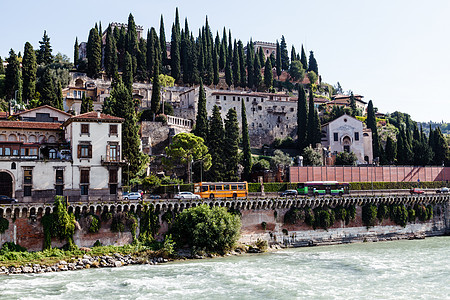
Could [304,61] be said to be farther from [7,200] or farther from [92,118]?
[7,200]

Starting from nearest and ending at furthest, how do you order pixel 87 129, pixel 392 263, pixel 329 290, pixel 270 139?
pixel 329 290
pixel 392 263
pixel 87 129
pixel 270 139

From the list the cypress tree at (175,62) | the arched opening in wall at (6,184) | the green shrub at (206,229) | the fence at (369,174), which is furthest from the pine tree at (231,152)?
the cypress tree at (175,62)

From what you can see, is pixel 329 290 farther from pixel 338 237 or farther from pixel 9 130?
pixel 9 130

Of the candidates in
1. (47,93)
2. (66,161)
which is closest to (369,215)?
(66,161)

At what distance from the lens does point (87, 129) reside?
48531 mm

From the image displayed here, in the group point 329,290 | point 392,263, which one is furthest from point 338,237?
point 329,290

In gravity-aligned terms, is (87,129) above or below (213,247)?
above

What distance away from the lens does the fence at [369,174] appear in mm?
67562

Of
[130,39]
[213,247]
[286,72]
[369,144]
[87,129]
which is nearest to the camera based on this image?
[213,247]

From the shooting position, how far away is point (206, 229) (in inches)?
1683

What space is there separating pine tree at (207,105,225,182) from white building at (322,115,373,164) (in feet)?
100

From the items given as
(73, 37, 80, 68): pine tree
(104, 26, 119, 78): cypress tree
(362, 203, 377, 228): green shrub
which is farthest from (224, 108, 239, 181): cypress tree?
(73, 37, 80, 68): pine tree

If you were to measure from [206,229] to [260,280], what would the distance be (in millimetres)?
10192

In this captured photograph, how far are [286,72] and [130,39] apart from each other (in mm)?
53108
